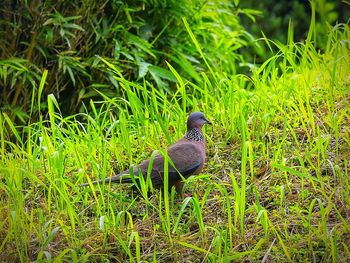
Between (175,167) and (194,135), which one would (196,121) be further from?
(175,167)

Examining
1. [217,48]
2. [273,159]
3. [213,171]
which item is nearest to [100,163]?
[213,171]

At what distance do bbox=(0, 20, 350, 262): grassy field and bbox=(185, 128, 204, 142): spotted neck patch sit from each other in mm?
187

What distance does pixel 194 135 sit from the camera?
4.48m

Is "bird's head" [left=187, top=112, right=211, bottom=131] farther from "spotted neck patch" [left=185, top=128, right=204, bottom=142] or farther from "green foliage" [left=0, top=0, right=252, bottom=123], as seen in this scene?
"green foliage" [left=0, top=0, right=252, bottom=123]

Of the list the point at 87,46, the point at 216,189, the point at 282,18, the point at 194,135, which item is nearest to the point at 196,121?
the point at 194,135

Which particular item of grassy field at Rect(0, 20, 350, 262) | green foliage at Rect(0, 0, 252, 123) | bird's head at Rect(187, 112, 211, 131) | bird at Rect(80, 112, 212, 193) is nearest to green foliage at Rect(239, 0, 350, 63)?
green foliage at Rect(0, 0, 252, 123)

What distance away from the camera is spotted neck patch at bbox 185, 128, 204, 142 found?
4.46 meters

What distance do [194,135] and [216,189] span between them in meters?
0.35

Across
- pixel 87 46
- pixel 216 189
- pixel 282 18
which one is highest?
pixel 87 46

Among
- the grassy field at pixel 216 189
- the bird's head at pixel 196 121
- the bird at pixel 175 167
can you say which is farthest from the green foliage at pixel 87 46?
the bird at pixel 175 167

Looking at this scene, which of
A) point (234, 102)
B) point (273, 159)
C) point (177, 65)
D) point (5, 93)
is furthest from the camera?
point (177, 65)

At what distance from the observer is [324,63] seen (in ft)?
16.4

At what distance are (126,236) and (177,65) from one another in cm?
255

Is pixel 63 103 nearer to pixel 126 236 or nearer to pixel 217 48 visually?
pixel 217 48
